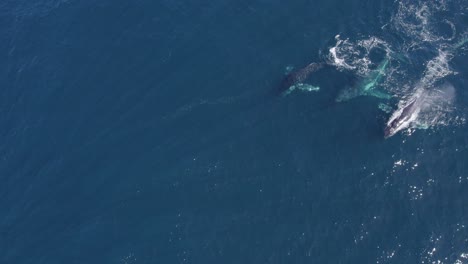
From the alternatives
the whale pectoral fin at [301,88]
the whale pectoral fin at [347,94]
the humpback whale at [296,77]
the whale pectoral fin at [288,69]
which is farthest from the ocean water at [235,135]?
the humpback whale at [296,77]

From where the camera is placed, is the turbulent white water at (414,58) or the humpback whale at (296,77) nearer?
the turbulent white water at (414,58)

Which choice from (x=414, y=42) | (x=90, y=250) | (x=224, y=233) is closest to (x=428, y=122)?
(x=414, y=42)

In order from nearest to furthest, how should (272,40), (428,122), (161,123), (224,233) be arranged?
(224,233)
(428,122)
(161,123)
(272,40)

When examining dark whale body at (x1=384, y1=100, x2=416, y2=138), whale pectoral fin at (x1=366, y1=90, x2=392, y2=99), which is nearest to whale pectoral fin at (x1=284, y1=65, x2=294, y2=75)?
whale pectoral fin at (x1=366, y1=90, x2=392, y2=99)

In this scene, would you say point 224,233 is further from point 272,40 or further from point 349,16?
point 349,16

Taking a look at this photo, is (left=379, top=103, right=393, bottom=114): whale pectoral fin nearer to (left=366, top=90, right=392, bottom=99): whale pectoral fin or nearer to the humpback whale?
(left=366, top=90, right=392, bottom=99): whale pectoral fin

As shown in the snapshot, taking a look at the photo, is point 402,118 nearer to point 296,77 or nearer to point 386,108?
point 386,108

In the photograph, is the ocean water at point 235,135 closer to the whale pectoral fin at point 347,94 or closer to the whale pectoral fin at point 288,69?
the whale pectoral fin at point 347,94
